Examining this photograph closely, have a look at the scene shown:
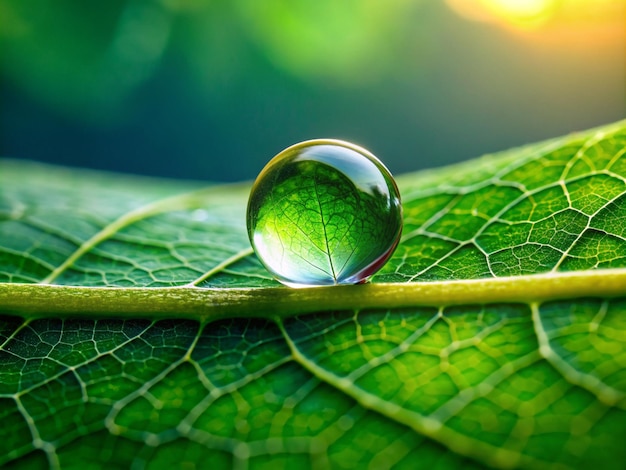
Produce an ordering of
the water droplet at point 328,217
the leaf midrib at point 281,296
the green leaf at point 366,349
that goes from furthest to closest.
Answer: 1. the water droplet at point 328,217
2. the leaf midrib at point 281,296
3. the green leaf at point 366,349

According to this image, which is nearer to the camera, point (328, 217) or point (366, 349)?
point (366, 349)

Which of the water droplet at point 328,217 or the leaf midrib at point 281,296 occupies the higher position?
the water droplet at point 328,217

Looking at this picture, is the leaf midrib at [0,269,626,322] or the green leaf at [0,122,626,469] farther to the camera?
the leaf midrib at [0,269,626,322]

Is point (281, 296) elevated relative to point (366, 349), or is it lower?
elevated

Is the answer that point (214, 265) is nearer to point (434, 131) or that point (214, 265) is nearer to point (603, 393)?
point (603, 393)

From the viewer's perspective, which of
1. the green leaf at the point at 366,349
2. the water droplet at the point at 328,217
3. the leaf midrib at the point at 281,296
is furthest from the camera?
the water droplet at the point at 328,217

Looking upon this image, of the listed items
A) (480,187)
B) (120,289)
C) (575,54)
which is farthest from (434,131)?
(120,289)

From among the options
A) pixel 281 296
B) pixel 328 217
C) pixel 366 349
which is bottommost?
pixel 366 349
